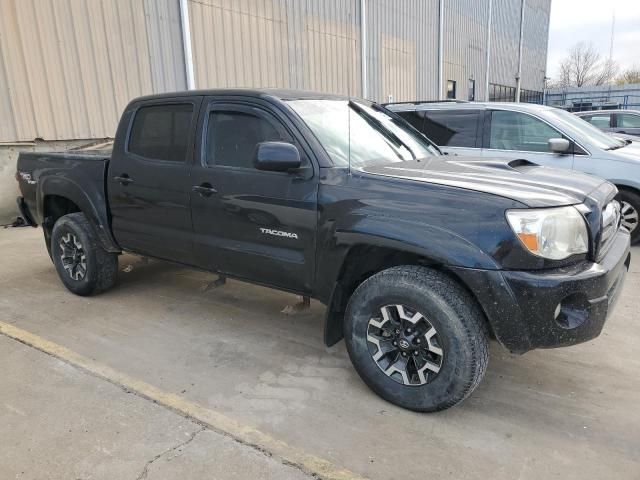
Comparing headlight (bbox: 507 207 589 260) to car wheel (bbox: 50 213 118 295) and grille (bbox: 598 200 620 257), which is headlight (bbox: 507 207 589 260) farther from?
car wheel (bbox: 50 213 118 295)

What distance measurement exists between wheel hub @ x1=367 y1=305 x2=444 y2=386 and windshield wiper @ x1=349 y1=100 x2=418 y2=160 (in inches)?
54.6

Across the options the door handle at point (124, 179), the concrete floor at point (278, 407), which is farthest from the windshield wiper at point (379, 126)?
the door handle at point (124, 179)

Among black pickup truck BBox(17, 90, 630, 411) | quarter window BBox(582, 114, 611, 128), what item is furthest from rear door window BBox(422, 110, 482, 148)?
quarter window BBox(582, 114, 611, 128)

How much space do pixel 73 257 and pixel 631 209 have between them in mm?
6309

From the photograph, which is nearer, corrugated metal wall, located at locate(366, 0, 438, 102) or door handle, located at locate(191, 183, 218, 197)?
door handle, located at locate(191, 183, 218, 197)

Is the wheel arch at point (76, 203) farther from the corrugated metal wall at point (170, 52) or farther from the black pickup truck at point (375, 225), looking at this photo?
the corrugated metal wall at point (170, 52)

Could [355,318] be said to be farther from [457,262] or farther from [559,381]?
[559,381]

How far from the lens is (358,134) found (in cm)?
357

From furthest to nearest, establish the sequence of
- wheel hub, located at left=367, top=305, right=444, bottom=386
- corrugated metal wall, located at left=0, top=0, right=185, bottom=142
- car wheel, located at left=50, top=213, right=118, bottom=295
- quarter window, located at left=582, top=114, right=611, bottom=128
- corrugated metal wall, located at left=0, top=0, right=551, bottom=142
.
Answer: quarter window, located at left=582, top=114, right=611, bottom=128 < corrugated metal wall, located at left=0, top=0, right=551, bottom=142 < corrugated metal wall, located at left=0, top=0, right=185, bottom=142 < car wheel, located at left=50, top=213, right=118, bottom=295 < wheel hub, located at left=367, top=305, right=444, bottom=386

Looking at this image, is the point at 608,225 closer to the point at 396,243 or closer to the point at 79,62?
the point at 396,243

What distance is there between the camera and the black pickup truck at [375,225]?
2561mm

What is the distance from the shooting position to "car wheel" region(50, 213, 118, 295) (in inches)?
181

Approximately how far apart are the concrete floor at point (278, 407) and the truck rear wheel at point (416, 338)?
172 mm

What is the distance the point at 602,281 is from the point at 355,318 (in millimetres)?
1337
